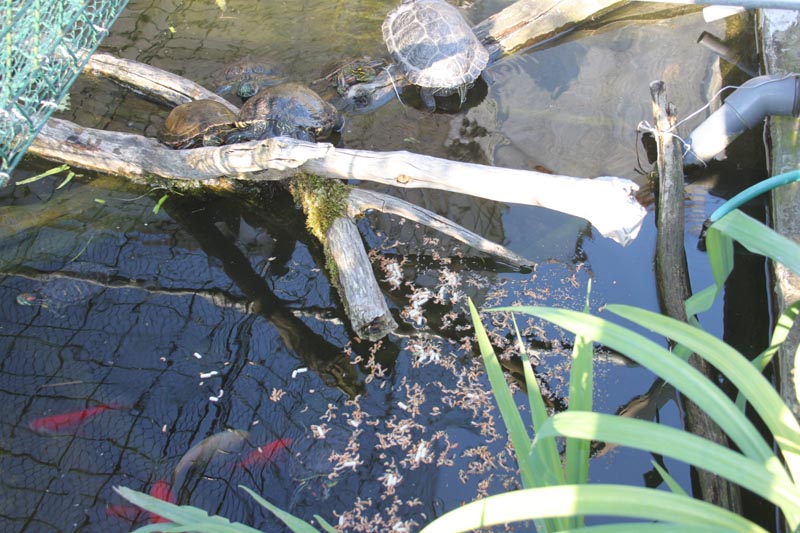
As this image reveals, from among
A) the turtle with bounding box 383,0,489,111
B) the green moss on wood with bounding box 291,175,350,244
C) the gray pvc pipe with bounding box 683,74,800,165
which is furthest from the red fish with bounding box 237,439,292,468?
the gray pvc pipe with bounding box 683,74,800,165

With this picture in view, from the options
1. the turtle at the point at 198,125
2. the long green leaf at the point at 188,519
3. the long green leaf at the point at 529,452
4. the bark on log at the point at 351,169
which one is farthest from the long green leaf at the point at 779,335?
the turtle at the point at 198,125

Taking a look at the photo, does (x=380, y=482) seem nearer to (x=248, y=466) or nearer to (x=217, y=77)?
(x=248, y=466)

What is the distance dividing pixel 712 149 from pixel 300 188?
2802 mm

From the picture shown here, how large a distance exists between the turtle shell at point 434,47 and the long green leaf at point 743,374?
11.9 feet

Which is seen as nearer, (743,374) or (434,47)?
(743,374)

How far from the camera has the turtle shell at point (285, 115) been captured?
13.5 ft

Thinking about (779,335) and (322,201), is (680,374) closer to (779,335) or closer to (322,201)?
(779,335)

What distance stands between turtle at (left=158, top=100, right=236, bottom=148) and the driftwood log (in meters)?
0.24

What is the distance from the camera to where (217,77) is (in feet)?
16.5

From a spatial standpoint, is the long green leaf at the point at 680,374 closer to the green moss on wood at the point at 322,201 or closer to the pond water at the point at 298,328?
the pond water at the point at 298,328

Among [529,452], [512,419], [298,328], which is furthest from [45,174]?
[529,452]

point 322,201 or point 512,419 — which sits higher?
point 512,419

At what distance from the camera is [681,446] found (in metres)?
1.35

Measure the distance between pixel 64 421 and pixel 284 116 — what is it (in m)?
2.37
